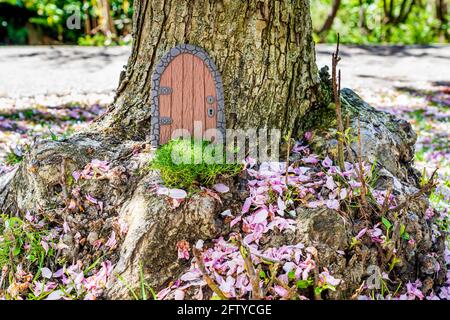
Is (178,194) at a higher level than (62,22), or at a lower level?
lower

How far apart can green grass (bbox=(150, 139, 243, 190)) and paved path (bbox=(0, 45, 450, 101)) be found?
18.2ft

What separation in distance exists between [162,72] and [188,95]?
0.21 meters

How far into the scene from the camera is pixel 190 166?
3266mm

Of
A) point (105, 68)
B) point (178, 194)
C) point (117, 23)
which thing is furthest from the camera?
point (117, 23)

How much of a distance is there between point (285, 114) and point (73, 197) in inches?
56.0

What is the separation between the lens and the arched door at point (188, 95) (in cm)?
360

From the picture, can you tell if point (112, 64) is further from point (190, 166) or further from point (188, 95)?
point (190, 166)

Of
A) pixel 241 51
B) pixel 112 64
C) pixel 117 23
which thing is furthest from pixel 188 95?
pixel 117 23

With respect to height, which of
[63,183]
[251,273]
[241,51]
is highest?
[241,51]

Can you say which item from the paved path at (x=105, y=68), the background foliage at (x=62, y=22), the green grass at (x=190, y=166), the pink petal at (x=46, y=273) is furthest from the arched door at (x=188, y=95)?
the background foliage at (x=62, y=22)

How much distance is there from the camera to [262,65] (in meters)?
3.68

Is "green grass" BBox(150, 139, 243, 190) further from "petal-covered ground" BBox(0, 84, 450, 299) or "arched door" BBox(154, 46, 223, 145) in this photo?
"arched door" BBox(154, 46, 223, 145)

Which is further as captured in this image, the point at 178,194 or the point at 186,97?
the point at 186,97
